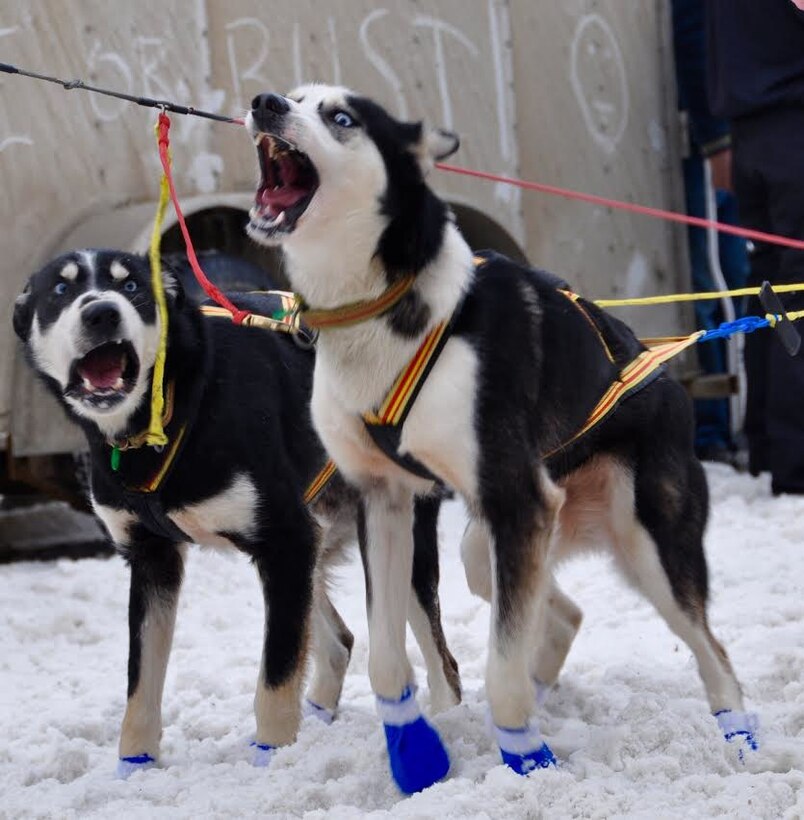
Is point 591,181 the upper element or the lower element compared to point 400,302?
lower

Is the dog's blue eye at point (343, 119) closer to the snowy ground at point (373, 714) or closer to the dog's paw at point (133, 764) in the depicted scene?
the snowy ground at point (373, 714)

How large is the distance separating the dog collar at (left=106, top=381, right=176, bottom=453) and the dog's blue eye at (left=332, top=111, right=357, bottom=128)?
2.86 feet

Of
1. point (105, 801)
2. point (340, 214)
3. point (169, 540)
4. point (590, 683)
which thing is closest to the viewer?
point (340, 214)

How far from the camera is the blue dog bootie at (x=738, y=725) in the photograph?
304 cm

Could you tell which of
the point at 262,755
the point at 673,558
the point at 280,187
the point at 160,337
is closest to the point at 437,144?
the point at 280,187

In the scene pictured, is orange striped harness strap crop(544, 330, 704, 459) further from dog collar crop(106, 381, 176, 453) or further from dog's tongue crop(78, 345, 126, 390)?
dog's tongue crop(78, 345, 126, 390)

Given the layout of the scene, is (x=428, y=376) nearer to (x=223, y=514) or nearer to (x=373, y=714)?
(x=223, y=514)

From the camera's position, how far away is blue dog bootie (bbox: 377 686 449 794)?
9.17 feet

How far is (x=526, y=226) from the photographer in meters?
6.96

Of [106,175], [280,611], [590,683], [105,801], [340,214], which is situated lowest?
[590,683]

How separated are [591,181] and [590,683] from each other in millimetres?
4132

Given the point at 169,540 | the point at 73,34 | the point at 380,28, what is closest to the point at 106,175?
the point at 73,34

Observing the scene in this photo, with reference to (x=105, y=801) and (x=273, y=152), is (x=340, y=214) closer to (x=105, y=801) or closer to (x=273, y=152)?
(x=273, y=152)

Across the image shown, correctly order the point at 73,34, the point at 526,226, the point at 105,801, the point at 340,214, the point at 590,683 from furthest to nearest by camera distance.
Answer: the point at 526,226 < the point at 73,34 < the point at 590,683 < the point at 105,801 < the point at 340,214
